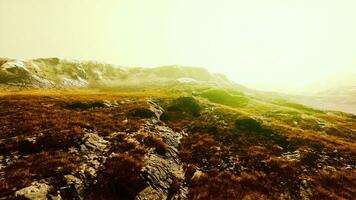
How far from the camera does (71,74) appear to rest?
135 metres

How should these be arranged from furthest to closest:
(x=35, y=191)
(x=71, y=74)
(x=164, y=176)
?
(x=71, y=74), (x=164, y=176), (x=35, y=191)

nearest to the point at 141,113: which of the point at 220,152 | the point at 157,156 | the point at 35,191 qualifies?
the point at 157,156

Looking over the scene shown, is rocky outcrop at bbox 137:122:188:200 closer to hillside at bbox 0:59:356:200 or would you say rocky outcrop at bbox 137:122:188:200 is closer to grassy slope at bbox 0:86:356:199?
hillside at bbox 0:59:356:200

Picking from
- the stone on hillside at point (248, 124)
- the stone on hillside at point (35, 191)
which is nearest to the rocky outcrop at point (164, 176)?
the stone on hillside at point (35, 191)

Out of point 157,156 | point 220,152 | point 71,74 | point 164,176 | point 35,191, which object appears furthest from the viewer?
point 71,74

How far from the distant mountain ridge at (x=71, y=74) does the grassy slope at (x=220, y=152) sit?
7491 centimetres

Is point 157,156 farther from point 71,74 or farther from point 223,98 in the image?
point 71,74

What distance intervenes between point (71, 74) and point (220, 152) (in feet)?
415

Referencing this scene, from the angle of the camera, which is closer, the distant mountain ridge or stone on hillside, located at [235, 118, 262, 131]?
stone on hillside, located at [235, 118, 262, 131]

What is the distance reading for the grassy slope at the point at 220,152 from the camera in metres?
20.0

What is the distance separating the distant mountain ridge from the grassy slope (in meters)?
74.9

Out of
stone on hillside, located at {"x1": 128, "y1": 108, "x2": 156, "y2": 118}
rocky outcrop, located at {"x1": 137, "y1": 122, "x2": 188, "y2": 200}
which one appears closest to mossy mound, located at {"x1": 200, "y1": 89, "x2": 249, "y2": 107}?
stone on hillside, located at {"x1": 128, "y1": 108, "x2": 156, "y2": 118}

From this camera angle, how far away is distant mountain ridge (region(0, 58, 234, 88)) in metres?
104

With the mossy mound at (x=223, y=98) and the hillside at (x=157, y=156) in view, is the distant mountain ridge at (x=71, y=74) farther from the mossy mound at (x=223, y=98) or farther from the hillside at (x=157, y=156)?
the hillside at (x=157, y=156)
